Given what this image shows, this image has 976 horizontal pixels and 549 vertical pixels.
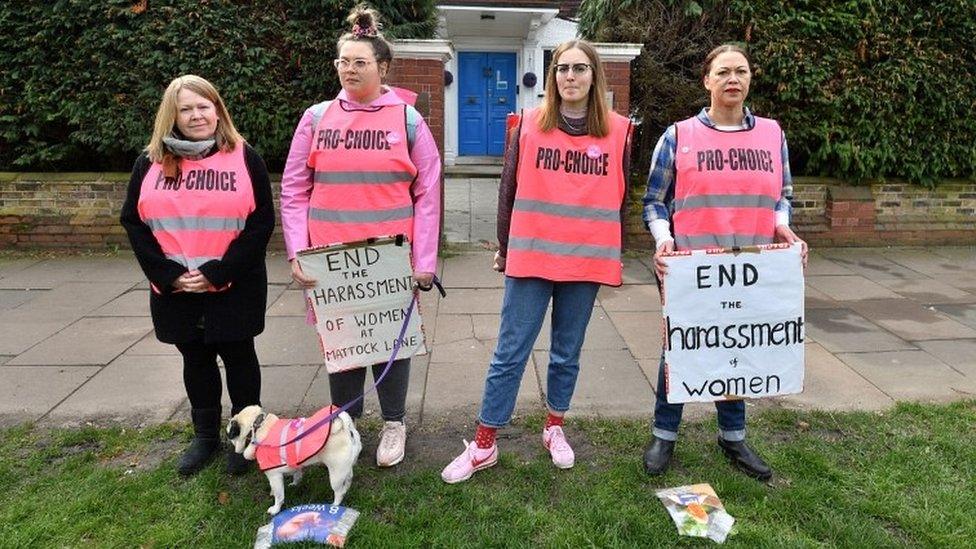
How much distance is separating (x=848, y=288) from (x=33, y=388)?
6.31 meters

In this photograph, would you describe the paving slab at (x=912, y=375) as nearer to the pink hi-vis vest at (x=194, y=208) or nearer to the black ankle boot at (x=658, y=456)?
the black ankle boot at (x=658, y=456)

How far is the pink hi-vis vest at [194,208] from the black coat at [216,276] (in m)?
0.04

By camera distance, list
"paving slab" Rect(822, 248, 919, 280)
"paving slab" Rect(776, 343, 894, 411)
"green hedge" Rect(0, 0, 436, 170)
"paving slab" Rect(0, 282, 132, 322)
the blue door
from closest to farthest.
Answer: "paving slab" Rect(776, 343, 894, 411) → "paving slab" Rect(0, 282, 132, 322) → "paving slab" Rect(822, 248, 919, 280) → "green hedge" Rect(0, 0, 436, 170) → the blue door

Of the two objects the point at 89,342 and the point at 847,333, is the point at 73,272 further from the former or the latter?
the point at 847,333

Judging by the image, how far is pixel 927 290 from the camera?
6293 mm

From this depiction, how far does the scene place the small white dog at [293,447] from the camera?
2781 mm

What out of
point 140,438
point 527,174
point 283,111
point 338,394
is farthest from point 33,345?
point 527,174

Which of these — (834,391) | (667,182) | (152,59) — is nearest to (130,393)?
(667,182)

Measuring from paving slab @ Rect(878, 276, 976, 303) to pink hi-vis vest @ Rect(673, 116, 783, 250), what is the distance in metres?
3.89

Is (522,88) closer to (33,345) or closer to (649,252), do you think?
(649,252)

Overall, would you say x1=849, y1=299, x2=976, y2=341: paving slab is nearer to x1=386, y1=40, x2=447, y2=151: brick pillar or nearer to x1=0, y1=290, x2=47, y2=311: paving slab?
x1=386, y1=40, x2=447, y2=151: brick pillar

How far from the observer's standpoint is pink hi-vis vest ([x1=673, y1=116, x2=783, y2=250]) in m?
2.89

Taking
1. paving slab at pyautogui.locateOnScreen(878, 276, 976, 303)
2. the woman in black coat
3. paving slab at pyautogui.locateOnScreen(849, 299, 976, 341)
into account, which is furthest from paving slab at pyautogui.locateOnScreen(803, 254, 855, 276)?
the woman in black coat

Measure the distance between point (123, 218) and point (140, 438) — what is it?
1.18 meters
